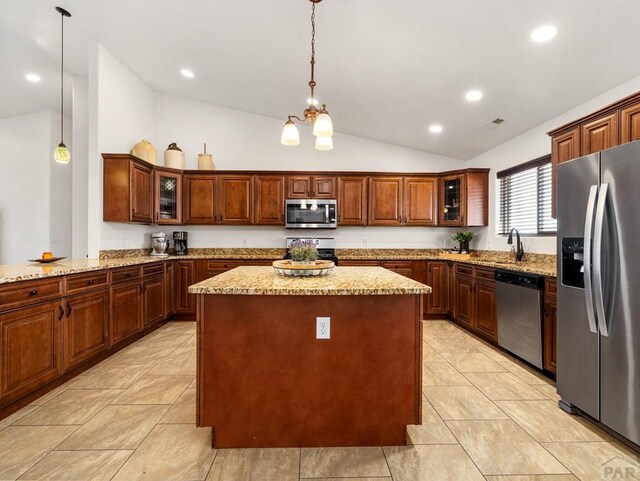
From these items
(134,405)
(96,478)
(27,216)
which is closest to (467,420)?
(96,478)

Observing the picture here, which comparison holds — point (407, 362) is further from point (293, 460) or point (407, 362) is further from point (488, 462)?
point (293, 460)

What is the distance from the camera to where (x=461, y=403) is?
2.33 metres

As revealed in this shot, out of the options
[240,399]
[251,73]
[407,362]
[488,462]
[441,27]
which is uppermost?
[251,73]

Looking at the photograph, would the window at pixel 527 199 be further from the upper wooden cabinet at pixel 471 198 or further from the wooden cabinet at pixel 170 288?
the wooden cabinet at pixel 170 288

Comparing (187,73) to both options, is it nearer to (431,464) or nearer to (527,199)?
(527,199)

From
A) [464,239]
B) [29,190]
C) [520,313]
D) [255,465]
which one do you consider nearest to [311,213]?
[464,239]

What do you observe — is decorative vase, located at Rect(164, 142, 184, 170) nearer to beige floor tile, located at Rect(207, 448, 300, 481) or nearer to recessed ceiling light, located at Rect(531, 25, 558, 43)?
beige floor tile, located at Rect(207, 448, 300, 481)

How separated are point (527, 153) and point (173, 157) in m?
4.91

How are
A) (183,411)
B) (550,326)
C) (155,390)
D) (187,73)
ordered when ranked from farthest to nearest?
(187,73) → (550,326) → (155,390) → (183,411)

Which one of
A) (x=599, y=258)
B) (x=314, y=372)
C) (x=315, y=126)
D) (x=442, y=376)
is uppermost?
(x=315, y=126)

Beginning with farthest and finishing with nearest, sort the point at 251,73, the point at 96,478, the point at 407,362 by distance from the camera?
1. the point at 251,73
2. the point at 407,362
3. the point at 96,478

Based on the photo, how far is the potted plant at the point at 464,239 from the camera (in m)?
4.78

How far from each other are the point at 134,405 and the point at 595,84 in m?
4.57

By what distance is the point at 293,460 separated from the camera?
1.72 m
